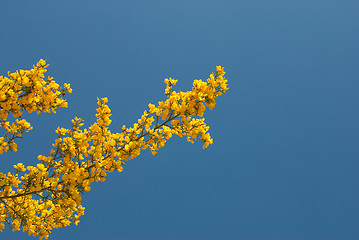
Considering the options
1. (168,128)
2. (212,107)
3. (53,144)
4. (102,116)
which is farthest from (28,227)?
(212,107)

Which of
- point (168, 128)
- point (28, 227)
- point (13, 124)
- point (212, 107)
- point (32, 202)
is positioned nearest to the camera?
point (212, 107)

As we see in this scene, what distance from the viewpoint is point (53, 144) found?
18.4 ft

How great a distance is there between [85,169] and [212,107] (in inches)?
103

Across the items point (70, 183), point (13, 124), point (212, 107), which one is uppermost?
point (13, 124)

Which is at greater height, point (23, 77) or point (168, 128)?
point (23, 77)

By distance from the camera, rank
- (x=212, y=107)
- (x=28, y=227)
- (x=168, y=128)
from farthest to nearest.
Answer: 1. (x=28, y=227)
2. (x=168, y=128)
3. (x=212, y=107)

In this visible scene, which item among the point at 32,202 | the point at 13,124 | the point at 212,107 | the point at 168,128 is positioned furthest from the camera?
the point at 32,202

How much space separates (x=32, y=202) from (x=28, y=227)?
2.29 ft

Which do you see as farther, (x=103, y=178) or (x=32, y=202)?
(x=32, y=202)

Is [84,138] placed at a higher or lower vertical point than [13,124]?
lower

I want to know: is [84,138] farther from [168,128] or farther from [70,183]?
[168,128]

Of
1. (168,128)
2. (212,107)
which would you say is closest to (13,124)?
(168,128)

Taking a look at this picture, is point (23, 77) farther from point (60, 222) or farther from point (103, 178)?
point (60, 222)

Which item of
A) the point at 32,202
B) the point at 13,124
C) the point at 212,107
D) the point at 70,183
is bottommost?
the point at 70,183
